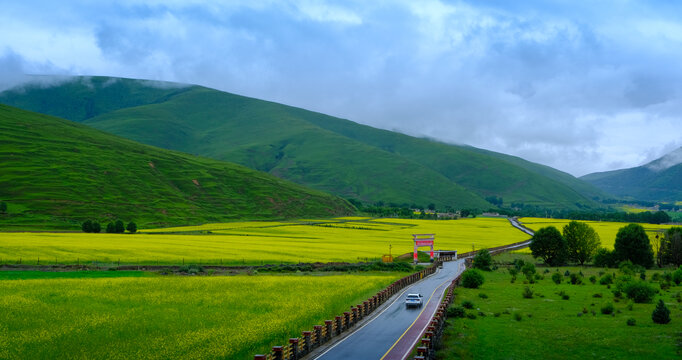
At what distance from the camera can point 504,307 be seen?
148 ft

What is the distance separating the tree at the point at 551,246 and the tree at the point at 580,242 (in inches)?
105

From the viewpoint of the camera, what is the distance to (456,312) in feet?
134

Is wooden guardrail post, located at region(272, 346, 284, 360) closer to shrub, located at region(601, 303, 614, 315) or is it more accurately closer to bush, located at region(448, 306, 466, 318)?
bush, located at region(448, 306, 466, 318)

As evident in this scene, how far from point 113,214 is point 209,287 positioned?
392 feet

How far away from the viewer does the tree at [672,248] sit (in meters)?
90.2

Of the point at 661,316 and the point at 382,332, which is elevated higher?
the point at 661,316

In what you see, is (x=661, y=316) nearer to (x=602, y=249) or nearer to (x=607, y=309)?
(x=607, y=309)

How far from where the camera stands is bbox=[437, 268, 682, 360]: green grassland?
28.9 m

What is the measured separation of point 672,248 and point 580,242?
14498mm

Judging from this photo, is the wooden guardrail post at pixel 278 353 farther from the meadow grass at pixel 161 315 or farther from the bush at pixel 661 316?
the bush at pixel 661 316

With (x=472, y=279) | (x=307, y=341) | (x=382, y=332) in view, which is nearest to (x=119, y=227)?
(x=472, y=279)

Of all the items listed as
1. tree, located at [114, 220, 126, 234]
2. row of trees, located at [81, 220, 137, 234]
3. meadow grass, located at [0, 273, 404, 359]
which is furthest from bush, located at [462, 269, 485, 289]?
tree, located at [114, 220, 126, 234]

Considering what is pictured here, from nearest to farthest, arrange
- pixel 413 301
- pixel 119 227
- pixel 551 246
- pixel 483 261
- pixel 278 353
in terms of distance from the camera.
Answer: pixel 278 353 → pixel 413 301 → pixel 483 261 → pixel 551 246 → pixel 119 227

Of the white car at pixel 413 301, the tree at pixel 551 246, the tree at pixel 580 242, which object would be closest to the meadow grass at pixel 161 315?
the white car at pixel 413 301
